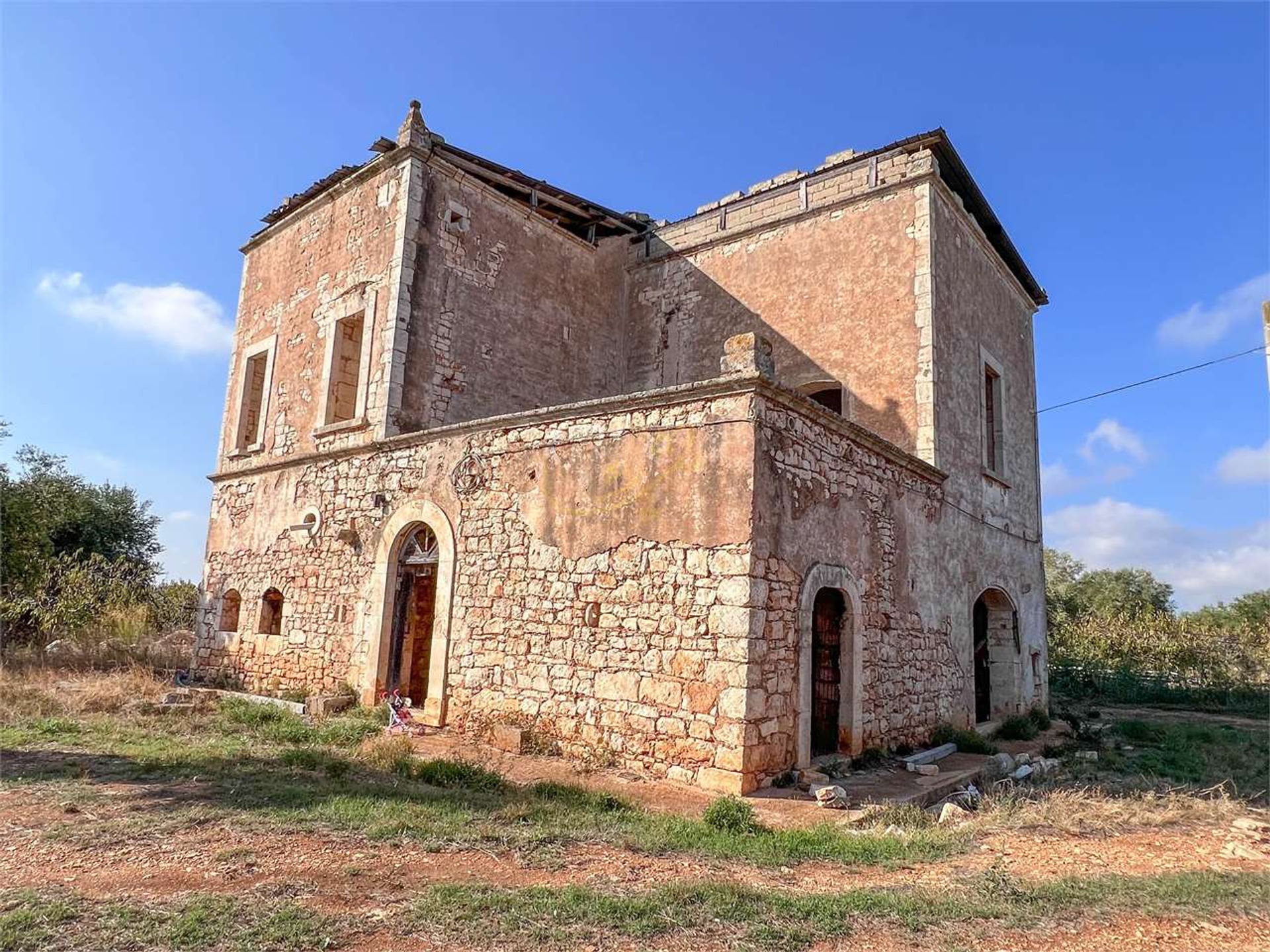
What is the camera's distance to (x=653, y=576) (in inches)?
307

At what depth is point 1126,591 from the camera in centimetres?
3528

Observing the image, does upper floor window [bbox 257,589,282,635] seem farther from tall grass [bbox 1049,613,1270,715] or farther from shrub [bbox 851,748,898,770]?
tall grass [bbox 1049,613,1270,715]

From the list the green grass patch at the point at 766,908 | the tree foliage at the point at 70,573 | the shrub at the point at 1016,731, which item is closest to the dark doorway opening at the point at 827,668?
the green grass patch at the point at 766,908

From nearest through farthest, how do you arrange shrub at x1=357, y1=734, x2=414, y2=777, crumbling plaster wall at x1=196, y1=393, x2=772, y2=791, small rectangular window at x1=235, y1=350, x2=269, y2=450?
shrub at x1=357, y1=734, x2=414, y2=777 → crumbling plaster wall at x1=196, y1=393, x2=772, y2=791 → small rectangular window at x1=235, y1=350, x2=269, y2=450

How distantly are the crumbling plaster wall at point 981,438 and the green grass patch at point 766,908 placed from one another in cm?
635

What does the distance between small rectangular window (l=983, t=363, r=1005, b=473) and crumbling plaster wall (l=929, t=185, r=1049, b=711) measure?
0.14m

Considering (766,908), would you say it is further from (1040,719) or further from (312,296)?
(312,296)

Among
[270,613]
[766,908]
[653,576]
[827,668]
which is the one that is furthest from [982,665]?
[270,613]

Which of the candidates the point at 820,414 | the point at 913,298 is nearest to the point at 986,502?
the point at 913,298

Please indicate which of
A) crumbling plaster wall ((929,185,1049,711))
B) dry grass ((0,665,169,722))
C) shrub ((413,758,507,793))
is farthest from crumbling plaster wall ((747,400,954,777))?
dry grass ((0,665,169,722))

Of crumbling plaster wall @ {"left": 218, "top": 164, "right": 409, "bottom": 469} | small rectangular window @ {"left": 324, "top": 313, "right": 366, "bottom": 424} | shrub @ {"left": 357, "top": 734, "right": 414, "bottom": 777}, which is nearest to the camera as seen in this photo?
shrub @ {"left": 357, "top": 734, "right": 414, "bottom": 777}

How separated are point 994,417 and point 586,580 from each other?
8.39 m

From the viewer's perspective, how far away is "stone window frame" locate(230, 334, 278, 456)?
1359 centimetres

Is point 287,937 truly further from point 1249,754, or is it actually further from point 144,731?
point 1249,754
